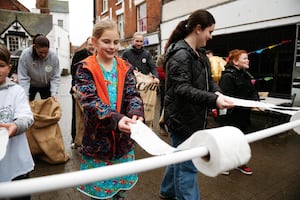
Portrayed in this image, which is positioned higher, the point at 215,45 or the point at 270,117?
the point at 215,45

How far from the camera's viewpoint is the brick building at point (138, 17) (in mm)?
13328

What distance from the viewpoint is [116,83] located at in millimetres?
1660

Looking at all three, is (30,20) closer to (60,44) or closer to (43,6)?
(43,6)

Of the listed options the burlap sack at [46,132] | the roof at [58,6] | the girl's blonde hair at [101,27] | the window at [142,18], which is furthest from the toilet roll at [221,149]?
the roof at [58,6]

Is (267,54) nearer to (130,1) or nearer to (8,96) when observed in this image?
(8,96)

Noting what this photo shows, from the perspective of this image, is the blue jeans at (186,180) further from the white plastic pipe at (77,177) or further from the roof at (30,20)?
the roof at (30,20)

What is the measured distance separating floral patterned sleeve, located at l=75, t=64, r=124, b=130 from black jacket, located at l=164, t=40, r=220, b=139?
2.11 feet

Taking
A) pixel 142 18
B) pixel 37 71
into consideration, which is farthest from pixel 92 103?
pixel 142 18

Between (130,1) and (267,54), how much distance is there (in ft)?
36.9

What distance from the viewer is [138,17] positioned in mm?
15906

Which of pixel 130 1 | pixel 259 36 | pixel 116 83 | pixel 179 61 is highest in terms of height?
pixel 130 1

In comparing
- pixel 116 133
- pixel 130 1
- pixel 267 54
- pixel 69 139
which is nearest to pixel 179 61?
pixel 116 133

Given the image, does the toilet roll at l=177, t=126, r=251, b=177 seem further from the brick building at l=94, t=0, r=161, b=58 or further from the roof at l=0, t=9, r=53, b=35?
the roof at l=0, t=9, r=53, b=35

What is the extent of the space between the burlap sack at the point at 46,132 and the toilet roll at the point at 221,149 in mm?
2942
